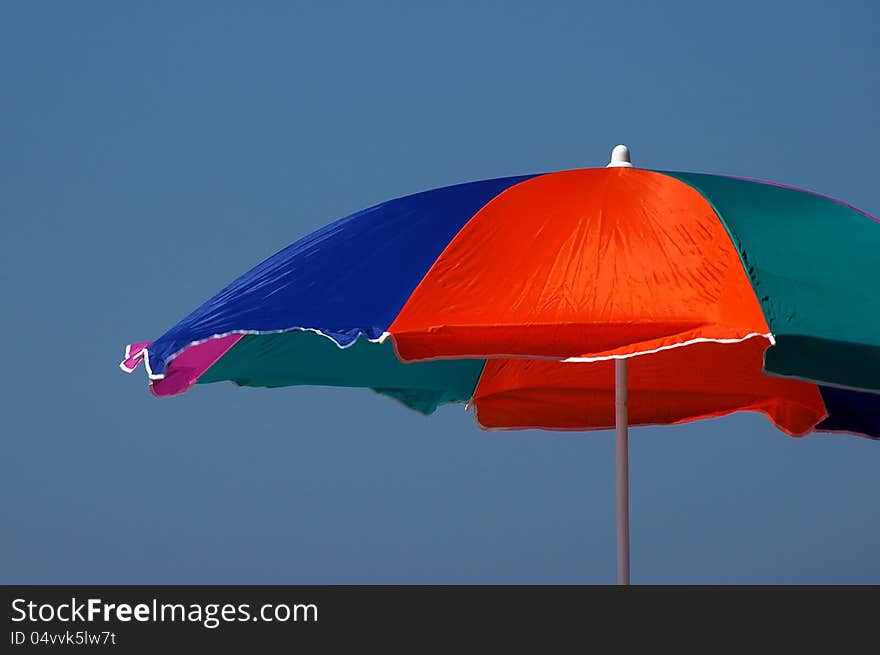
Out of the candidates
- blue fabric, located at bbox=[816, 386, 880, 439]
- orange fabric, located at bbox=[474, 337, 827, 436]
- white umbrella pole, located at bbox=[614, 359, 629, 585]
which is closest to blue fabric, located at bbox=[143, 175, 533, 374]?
white umbrella pole, located at bbox=[614, 359, 629, 585]

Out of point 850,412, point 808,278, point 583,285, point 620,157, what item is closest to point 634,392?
point 850,412

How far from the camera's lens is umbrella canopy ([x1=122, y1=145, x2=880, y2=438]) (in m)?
3.73

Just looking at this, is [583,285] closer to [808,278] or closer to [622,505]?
[808,278]

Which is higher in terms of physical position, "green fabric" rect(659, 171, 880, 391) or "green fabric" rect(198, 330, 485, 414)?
"green fabric" rect(198, 330, 485, 414)

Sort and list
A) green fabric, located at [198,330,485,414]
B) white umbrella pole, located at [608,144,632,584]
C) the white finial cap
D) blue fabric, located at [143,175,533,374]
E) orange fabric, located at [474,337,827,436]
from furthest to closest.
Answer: orange fabric, located at [474,337,827,436] < green fabric, located at [198,330,485,414] < white umbrella pole, located at [608,144,632,584] < the white finial cap < blue fabric, located at [143,175,533,374]

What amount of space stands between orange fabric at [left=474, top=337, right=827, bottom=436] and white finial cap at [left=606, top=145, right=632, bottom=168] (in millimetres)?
1313

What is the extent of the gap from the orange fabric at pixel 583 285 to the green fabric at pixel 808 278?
2.7 inches

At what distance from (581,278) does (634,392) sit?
213 centimetres

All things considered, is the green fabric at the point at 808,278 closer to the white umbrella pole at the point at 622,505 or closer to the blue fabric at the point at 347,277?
the blue fabric at the point at 347,277

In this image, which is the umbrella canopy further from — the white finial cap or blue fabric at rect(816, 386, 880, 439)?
blue fabric at rect(816, 386, 880, 439)

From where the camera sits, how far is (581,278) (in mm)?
3820

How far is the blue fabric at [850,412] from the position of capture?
17.8ft
